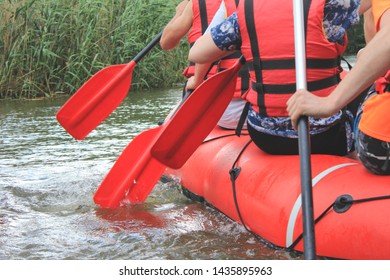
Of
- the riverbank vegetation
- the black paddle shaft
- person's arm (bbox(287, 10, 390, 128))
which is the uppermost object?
person's arm (bbox(287, 10, 390, 128))

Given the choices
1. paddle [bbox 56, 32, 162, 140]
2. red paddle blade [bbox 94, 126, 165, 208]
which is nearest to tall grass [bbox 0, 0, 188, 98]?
paddle [bbox 56, 32, 162, 140]

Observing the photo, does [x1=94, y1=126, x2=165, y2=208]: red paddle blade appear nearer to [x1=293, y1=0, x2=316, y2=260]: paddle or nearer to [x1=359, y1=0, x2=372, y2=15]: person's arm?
[x1=359, y1=0, x2=372, y2=15]: person's arm

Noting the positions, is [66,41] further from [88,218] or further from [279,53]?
[279,53]

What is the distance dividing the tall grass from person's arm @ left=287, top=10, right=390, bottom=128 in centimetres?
604

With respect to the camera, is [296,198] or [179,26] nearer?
[296,198]

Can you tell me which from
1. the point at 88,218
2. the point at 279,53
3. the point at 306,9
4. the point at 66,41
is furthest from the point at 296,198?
the point at 66,41

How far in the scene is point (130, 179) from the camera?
407cm

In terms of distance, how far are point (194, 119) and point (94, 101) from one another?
1.18m

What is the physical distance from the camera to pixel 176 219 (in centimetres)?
374

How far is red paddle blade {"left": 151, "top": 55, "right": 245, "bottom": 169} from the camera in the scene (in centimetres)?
360

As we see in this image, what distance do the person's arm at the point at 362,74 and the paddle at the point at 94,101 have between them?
7.73 ft

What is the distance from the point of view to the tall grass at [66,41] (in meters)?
8.26

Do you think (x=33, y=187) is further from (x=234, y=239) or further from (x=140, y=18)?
(x=140, y=18)

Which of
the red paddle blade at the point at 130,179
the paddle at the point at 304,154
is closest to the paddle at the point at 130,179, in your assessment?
the red paddle blade at the point at 130,179
